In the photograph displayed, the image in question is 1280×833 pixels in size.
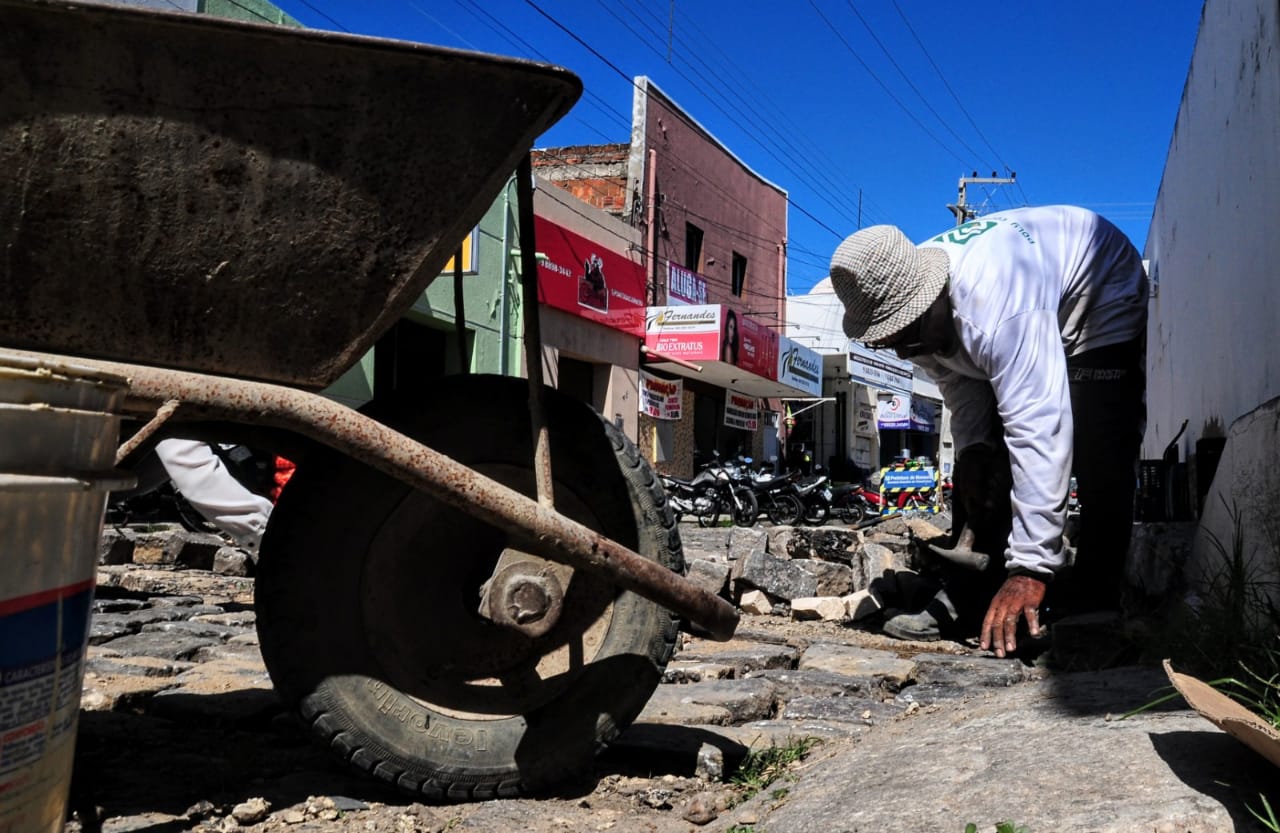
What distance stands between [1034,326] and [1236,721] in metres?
2.22

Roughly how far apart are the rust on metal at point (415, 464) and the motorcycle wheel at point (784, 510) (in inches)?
580

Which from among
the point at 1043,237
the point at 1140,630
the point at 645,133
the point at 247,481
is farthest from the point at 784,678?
the point at 645,133

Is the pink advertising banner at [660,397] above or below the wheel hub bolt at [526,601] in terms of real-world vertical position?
above

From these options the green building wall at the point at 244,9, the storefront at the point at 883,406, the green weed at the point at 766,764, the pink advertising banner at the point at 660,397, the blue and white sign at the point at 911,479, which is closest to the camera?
the green weed at the point at 766,764

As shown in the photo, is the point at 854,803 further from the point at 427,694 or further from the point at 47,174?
the point at 47,174

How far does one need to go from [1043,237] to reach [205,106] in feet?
9.78

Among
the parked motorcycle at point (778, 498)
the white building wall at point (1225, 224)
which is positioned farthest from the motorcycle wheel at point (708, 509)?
the white building wall at point (1225, 224)

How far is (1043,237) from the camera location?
3881 millimetres

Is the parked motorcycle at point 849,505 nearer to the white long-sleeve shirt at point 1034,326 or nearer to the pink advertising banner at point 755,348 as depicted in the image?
the pink advertising banner at point 755,348

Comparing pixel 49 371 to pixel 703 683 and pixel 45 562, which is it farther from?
pixel 703 683

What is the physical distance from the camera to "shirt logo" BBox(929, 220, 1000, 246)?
12.9 feet

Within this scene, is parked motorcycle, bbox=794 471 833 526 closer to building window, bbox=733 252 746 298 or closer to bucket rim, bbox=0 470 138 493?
building window, bbox=733 252 746 298

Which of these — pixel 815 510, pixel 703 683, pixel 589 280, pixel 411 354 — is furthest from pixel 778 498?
pixel 703 683

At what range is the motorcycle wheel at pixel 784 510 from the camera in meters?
16.8
